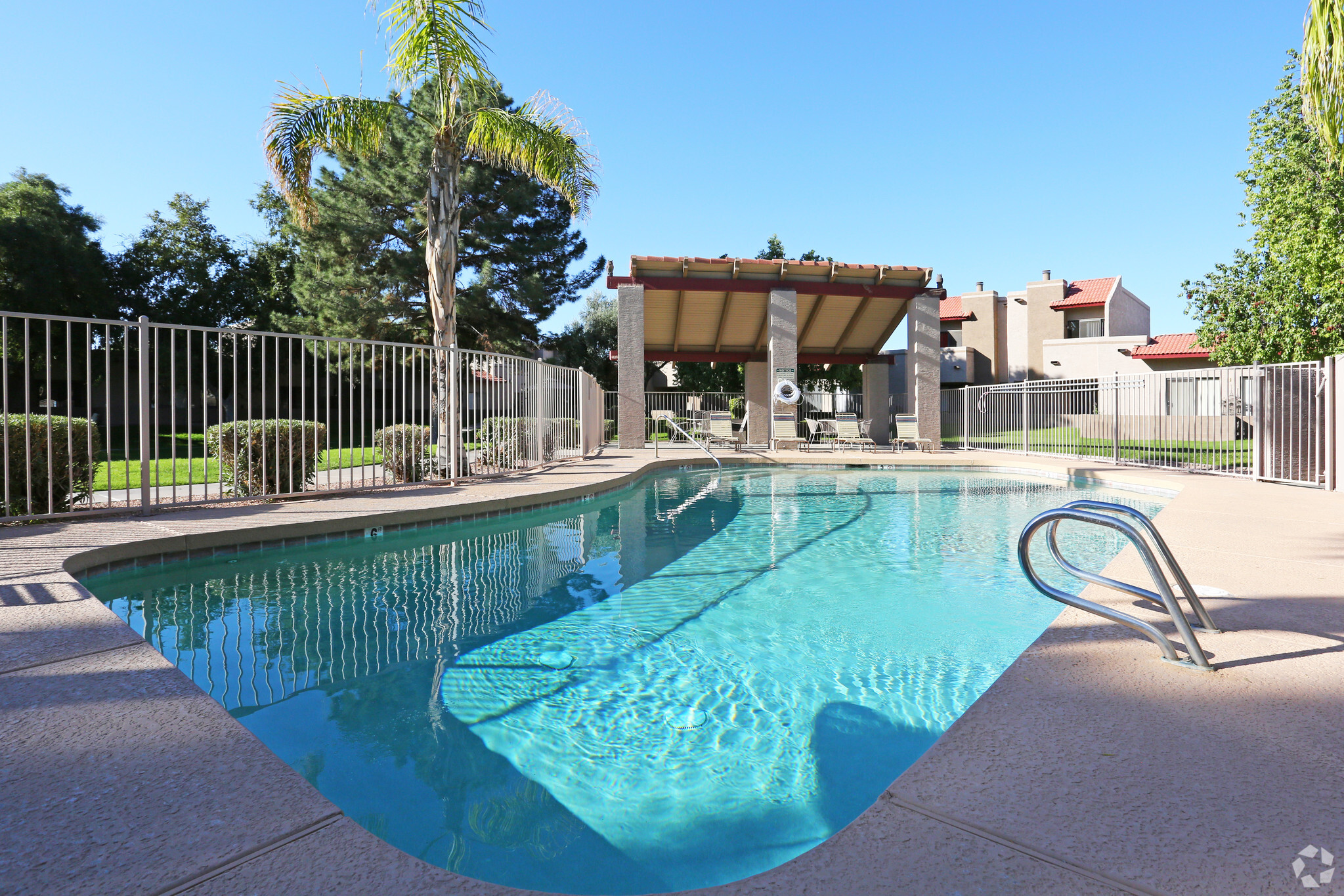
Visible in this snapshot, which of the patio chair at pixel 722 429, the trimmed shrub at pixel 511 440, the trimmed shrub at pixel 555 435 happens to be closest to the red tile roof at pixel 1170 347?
the patio chair at pixel 722 429

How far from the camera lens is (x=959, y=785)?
1687mm

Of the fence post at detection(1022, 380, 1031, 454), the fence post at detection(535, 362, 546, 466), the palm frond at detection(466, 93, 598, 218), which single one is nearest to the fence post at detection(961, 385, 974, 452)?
the fence post at detection(1022, 380, 1031, 454)

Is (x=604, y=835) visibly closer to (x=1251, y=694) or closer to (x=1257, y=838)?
(x=1257, y=838)

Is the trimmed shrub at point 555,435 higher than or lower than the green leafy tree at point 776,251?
lower

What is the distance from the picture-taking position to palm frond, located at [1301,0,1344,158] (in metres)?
5.34

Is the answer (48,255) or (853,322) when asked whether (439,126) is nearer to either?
(853,322)

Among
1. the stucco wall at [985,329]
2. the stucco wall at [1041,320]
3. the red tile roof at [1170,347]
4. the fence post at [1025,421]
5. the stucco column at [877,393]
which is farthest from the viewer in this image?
the stucco wall at [985,329]

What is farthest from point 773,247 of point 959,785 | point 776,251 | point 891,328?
point 959,785

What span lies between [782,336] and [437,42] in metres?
10.8

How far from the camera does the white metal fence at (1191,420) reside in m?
9.03

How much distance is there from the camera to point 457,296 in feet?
69.5

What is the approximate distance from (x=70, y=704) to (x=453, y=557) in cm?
364

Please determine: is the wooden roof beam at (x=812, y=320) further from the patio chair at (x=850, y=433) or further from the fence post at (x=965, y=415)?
the fence post at (x=965, y=415)

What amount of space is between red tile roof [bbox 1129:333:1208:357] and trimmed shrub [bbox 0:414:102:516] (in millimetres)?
32293
